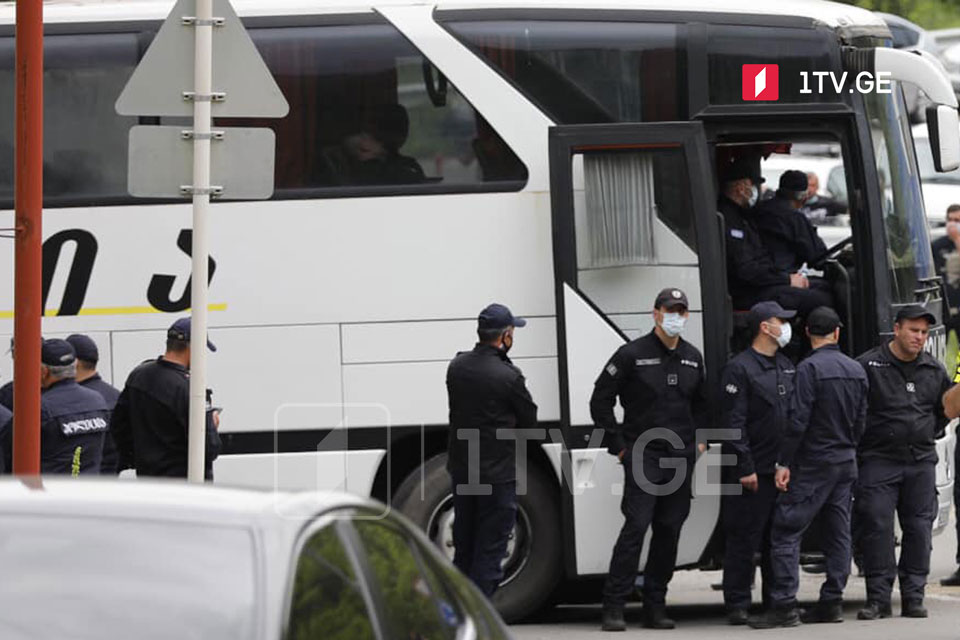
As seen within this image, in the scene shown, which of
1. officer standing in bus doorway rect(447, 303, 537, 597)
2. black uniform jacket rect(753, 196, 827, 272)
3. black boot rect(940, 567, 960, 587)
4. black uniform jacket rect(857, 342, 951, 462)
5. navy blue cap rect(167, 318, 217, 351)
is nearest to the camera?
navy blue cap rect(167, 318, 217, 351)

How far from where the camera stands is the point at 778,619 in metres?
11.3

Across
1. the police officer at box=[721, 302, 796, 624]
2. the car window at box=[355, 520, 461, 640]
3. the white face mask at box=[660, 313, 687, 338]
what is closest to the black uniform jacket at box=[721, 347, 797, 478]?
the police officer at box=[721, 302, 796, 624]

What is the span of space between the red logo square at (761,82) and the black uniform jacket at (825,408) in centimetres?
150

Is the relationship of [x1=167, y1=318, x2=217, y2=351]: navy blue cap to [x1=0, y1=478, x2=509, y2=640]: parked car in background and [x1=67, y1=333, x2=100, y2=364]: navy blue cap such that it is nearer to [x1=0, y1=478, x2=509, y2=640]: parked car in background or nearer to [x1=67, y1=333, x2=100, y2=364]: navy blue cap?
[x1=67, y1=333, x2=100, y2=364]: navy blue cap

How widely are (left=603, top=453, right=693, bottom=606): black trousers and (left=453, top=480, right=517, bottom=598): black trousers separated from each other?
0.64 metres

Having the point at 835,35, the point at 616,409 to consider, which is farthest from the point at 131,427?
the point at 835,35

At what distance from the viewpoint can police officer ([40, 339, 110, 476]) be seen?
10125 millimetres

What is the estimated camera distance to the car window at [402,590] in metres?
4.96

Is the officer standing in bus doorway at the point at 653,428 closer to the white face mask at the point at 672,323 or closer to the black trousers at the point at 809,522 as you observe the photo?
the white face mask at the point at 672,323

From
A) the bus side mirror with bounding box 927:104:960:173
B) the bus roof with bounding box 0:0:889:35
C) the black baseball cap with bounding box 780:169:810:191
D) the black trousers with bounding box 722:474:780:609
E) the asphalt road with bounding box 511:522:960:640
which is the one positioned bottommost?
the asphalt road with bounding box 511:522:960:640

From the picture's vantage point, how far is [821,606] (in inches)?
449

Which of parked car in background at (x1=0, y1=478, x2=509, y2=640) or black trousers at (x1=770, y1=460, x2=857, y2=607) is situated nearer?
parked car in background at (x1=0, y1=478, x2=509, y2=640)

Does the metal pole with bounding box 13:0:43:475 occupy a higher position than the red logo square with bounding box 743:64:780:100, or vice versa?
the red logo square with bounding box 743:64:780:100

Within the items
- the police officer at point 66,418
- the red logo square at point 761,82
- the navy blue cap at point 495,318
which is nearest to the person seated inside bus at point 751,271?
the red logo square at point 761,82
